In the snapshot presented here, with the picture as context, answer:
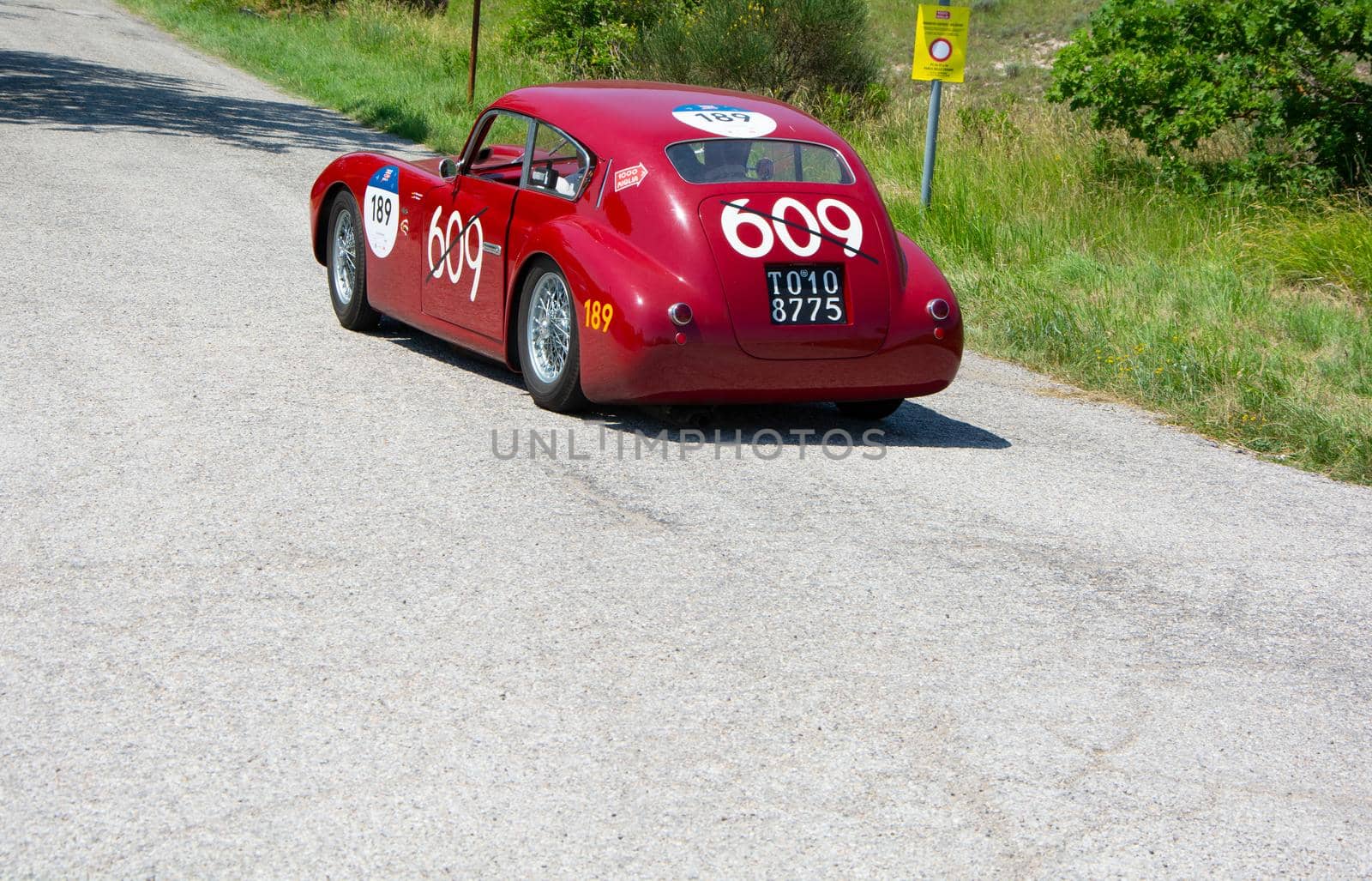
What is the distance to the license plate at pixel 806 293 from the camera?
268 inches

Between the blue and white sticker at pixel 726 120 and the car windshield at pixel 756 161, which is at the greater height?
the blue and white sticker at pixel 726 120

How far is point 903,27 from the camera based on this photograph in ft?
186

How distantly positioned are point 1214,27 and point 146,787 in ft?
37.6

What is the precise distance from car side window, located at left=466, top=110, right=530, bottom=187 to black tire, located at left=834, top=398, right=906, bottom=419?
2063 mm

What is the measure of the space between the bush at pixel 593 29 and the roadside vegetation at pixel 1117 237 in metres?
0.12

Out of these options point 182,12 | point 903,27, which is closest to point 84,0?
point 182,12

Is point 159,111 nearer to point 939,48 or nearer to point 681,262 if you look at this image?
point 939,48

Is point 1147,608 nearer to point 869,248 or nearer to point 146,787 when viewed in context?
point 869,248

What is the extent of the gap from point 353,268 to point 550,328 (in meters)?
2.31

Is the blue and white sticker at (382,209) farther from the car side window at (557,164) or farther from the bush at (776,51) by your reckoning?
the bush at (776,51)

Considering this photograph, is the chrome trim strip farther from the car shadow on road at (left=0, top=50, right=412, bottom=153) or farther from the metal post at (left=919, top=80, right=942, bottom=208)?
the car shadow on road at (left=0, top=50, right=412, bottom=153)

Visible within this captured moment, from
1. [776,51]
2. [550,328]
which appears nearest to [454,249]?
[550,328]

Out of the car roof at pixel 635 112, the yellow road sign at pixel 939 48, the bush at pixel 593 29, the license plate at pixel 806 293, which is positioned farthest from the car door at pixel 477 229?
the bush at pixel 593 29

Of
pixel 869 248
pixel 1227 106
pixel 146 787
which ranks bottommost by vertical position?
pixel 146 787
